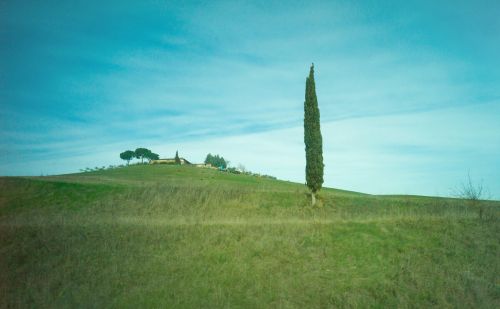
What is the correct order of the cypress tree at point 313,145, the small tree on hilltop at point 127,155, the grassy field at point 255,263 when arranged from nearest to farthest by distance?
the grassy field at point 255,263 < the cypress tree at point 313,145 < the small tree on hilltop at point 127,155

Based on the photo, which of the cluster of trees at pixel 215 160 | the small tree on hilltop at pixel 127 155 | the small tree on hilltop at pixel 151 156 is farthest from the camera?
the cluster of trees at pixel 215 160

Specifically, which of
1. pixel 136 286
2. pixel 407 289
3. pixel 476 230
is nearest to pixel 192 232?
pixel 136 286

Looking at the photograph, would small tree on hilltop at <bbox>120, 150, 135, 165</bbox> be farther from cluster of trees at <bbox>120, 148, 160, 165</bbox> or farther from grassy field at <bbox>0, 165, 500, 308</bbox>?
grassy field at <bbox>0, 165, 500, 308</bbox>

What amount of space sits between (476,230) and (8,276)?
2260 centimetres

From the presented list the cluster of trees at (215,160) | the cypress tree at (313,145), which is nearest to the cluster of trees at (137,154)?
the cluster of trees at (215,160)

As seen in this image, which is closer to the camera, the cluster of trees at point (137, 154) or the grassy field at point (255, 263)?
the grassy field at point (255, 263)

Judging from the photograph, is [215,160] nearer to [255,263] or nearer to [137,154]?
[137,154]

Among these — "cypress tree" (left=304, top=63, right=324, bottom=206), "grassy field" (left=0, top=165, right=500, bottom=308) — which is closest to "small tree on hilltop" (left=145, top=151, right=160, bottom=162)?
"cypress tree" (left=304, top=63, right=324, bottom=206)

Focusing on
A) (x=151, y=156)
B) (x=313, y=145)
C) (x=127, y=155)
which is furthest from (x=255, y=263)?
(x=151, y=156)

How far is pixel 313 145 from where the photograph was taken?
34.0 metres

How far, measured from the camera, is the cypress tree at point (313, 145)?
112ft

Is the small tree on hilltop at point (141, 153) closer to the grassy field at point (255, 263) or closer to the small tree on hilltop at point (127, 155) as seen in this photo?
the small tree on hilltop at point (127, 155)

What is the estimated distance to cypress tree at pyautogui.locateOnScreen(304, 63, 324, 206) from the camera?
3406 cm

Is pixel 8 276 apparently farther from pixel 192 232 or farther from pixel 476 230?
pixel 476 230
